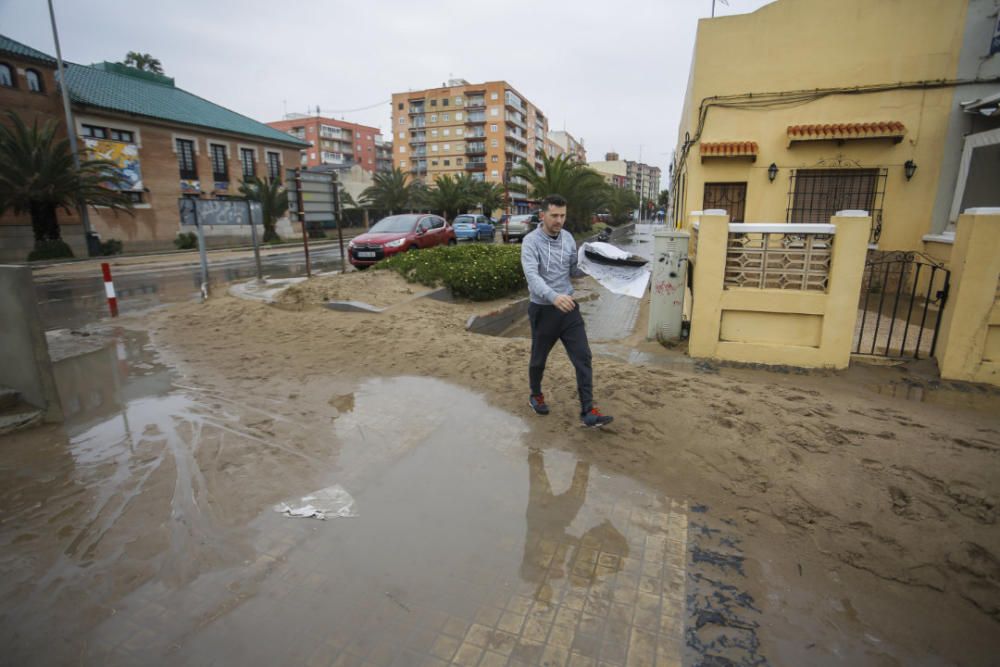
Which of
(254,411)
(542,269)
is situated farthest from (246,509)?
(542,269)

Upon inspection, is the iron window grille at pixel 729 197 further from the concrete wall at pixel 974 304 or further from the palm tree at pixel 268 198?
the palm tree at pixel 268 198

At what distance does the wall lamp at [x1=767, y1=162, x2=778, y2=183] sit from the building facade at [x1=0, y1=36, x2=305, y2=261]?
25521 mm

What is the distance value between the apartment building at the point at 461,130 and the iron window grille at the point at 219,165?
4453 cm

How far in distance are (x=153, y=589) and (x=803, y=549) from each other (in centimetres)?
328

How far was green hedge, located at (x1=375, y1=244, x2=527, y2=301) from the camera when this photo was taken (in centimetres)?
1015

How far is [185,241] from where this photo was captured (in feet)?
93.7

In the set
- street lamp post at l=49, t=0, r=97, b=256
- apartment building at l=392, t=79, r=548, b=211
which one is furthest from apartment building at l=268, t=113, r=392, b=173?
street lamp post at l=49, t=0, r=97, b=256

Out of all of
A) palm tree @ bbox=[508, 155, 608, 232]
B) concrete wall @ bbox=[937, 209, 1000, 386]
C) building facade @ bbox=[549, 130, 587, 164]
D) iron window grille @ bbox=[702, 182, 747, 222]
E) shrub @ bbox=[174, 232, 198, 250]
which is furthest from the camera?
building facade @ bbox=[549, 130, 587, 164]

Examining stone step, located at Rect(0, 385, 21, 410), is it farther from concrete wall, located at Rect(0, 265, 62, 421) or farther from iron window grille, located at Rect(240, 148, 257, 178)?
iron window grille, located at Rect(240, 148, 257, 178)

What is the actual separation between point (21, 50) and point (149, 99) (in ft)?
24.6

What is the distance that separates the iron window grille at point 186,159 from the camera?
30.5 m

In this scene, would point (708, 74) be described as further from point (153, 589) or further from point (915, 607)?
point (153, 589)

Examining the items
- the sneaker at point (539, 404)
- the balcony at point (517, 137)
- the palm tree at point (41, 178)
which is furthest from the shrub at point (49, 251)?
the balcony at point (517, 137)

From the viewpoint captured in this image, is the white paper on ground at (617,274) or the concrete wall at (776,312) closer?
the concrete wall at (776,312)
